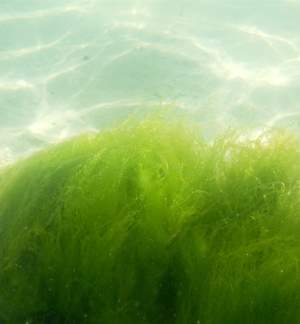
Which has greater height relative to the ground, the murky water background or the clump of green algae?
the clump of green algae

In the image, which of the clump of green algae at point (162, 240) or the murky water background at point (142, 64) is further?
the murky water background at point (142, 64)

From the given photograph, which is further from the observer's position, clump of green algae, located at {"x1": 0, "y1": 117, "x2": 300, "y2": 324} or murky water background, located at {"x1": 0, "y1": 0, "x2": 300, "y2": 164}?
murky water background, located at {"x1": 0, "y1": 0, "x2": 300, "y2": 164}

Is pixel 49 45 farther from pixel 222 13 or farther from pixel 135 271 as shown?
pixel 135 271

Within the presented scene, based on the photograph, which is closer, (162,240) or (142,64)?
(162,240)

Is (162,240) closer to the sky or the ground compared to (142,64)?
closer to the sky

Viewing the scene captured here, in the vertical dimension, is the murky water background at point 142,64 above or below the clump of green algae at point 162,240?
below
